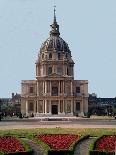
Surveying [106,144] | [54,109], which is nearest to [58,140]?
[106,144]

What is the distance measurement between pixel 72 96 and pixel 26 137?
69881mm

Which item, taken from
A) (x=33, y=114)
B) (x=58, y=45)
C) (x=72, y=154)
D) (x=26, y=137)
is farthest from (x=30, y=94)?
(x=72, y=154)

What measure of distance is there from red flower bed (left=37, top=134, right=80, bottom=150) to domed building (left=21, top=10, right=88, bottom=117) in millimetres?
68014

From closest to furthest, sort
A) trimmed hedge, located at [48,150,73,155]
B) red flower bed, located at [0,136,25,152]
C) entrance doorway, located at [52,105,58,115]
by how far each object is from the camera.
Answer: trimmed hedge, located at [48,150,73,155] < red flower bed, located at [0,136,25,152] < entrance doorway, located at [52,105,58,115]

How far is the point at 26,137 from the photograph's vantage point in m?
35.3

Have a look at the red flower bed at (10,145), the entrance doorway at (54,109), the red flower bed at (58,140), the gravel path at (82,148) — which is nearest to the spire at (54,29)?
the entrance doorway at (54,109)

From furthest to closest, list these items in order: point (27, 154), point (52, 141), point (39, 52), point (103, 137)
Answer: point (39, 52)
point (103, 137)
point (52, 141)
point (27, 154)

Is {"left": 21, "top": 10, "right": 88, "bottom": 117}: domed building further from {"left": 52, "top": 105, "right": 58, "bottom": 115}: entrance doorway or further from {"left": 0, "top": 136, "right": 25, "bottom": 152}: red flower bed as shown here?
{"left": 0, "top": 136, "right": 25, "bottom": 152}: red flower bed

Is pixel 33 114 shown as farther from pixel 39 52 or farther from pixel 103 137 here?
pixel 103 137

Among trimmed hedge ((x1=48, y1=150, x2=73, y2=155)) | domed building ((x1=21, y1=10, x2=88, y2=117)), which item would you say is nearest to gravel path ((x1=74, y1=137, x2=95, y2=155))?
trimmed hedge ((x1=48, y1=150, x2=73, y2=155))

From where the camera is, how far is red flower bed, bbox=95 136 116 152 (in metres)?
28.1

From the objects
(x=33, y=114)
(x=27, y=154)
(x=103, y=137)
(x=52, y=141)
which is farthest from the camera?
(x=33, y=114)

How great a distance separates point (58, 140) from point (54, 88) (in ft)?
243

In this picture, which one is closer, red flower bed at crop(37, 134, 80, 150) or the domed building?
red flower bed at crop(37, 134, 80, 150)
